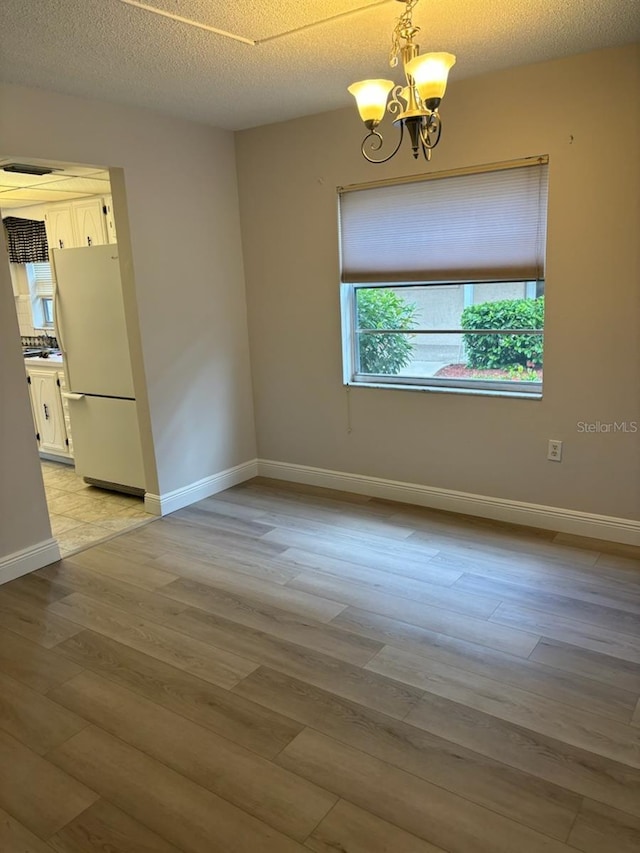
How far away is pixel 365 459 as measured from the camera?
4.23 meters

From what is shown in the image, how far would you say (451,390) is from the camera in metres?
3.79

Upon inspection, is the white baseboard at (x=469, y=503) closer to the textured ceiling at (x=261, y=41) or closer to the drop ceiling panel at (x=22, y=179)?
the textured ceiling at (x=261, y=41)

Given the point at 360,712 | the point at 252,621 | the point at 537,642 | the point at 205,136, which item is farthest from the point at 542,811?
the point at 205,136

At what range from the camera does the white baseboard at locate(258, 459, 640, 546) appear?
338 centimetres

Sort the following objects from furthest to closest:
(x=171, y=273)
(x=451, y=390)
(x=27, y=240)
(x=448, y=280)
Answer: (x=27, y=240), (x=171, y=273), (x=451, y=390), (x=448, y=280)

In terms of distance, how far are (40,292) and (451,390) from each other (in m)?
4.25

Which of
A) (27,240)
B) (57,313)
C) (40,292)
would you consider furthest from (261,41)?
(40,292)

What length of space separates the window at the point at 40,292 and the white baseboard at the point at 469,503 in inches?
112

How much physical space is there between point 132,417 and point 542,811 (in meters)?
3.32

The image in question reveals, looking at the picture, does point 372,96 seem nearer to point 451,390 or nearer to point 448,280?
point 448,280

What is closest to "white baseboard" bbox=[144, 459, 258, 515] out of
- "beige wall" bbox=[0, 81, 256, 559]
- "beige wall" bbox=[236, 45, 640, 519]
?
"beige wall" bbox=[0, 81, 256, 559]

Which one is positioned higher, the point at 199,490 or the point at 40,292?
the point at 40,292

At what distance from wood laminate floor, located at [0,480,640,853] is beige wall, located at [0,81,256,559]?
91cm

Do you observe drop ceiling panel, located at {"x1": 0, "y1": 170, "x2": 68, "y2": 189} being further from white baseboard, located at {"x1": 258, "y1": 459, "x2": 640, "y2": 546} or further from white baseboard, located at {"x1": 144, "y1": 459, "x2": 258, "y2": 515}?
white baseboard, located at {"x1": 258, "y1": 459, "x2": 640, "y2": 546}
